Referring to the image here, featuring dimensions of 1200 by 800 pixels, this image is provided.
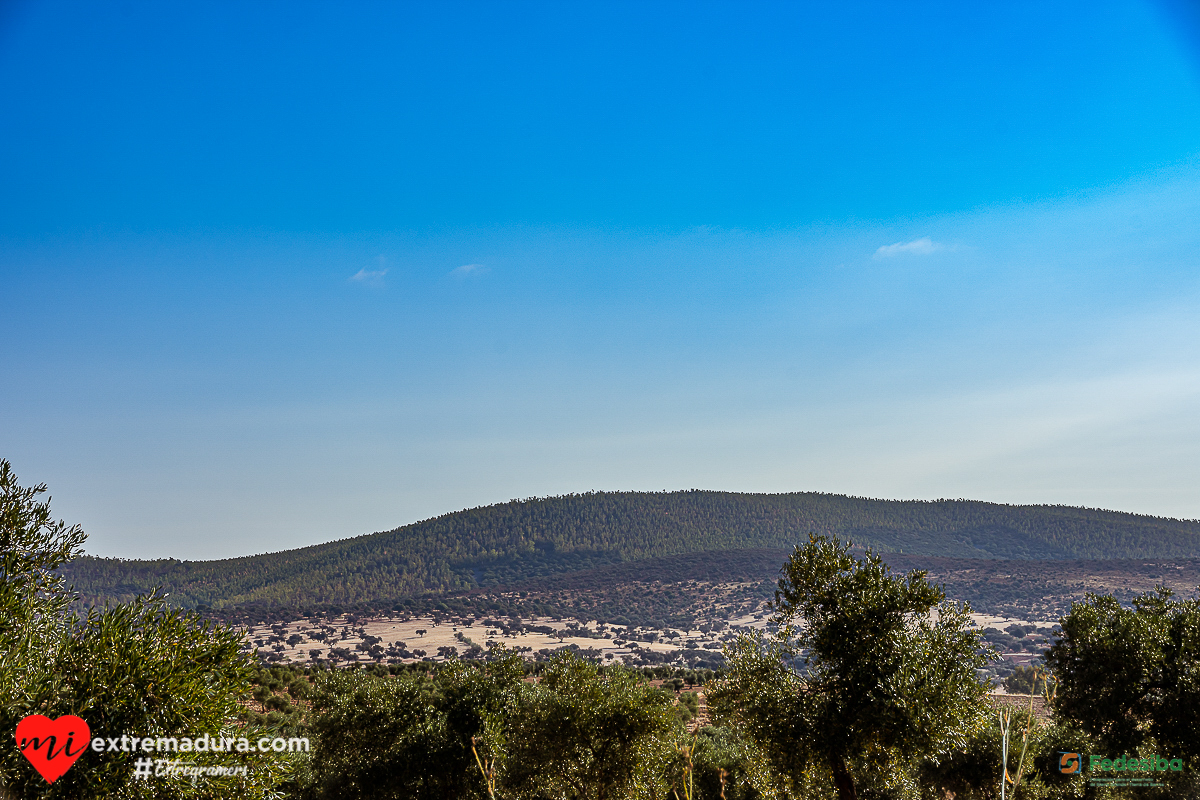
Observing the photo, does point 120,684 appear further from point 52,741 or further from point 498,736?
point 498,736

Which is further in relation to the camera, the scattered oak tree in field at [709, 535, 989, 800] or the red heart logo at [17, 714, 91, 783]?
the scattered oak tree in field at [709, 535, 989, 800]

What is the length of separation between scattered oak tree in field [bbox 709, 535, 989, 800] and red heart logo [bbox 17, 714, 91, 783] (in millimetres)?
17384

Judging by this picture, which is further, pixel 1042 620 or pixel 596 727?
pixel 1042 620

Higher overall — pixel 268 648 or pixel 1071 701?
pixel 1071 701

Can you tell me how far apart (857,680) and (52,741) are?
1940 cm

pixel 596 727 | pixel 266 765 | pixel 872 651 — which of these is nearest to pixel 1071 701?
pixel 872 651

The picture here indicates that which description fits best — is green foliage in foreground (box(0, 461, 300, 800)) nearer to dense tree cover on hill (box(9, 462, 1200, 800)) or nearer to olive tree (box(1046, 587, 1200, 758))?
dense tree cover on hill (box(9, 462, 1200, 800))

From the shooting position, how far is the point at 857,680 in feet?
61.7

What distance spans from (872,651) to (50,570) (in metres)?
23.6

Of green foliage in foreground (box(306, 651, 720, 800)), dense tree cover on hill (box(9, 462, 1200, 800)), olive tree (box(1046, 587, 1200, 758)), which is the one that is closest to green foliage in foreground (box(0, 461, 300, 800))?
dense tree cover on hill (box(9, 462, 1200, 800))

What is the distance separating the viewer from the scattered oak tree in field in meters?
18.0

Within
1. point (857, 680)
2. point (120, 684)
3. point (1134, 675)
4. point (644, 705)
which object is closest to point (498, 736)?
point (644, 705)

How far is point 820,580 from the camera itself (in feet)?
67.8

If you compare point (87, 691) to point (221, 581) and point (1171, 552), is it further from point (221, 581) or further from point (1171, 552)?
point (1171, 552)
